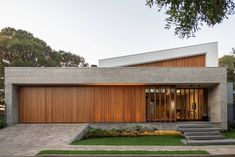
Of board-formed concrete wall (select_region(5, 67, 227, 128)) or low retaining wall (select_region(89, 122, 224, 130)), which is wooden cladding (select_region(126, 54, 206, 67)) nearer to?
board-formed concrete wall (select_region(5, 67, 227, 128))

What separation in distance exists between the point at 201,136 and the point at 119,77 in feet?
21.2

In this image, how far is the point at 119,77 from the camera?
66.5ft

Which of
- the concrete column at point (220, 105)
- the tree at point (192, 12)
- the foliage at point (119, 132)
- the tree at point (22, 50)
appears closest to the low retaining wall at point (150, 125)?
the concrete column at point (220, 105)

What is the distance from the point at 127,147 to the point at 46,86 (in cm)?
943

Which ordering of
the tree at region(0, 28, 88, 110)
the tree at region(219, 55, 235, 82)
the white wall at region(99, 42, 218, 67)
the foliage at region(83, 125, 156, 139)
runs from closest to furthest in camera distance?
the foliage at region(83, 125, 156, 139), the white wall at region(99, 42, 218, 67), the tree at region(0, 28, 88, 110), the tree at region(219, 55, 235, 82)

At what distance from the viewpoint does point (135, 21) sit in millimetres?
25578

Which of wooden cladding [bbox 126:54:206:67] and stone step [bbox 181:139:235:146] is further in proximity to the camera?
wooden cladding [bbox 126:54:206:67]

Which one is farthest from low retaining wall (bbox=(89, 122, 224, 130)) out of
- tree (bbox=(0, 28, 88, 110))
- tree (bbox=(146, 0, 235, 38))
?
tree (bbox=(0, 28, 88, 110))

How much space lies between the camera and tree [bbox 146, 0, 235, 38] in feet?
29.3

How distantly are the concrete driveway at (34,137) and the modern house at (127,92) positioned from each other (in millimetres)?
1614

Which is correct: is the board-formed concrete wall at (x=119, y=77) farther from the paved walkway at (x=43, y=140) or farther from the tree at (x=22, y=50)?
the tree at (x=22, y=50)

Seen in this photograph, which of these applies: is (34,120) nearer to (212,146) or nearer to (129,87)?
(129,87)

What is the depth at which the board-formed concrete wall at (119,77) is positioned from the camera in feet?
66.4

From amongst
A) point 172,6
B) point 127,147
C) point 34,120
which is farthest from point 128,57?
point 172,6
